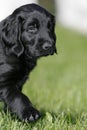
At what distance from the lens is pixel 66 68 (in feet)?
41.4

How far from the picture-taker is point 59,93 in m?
8.97

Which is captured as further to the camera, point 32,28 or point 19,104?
point 32,28

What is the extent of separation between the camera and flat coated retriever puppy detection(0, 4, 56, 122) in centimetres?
607

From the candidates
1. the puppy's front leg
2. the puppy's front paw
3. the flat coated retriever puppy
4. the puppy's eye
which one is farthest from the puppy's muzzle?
the puppy's front paw

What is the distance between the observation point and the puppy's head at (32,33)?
612 cm

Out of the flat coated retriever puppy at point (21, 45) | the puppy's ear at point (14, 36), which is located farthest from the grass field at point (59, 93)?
the puppy's ear at point (14, 36)

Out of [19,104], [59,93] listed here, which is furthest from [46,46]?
[59,93]

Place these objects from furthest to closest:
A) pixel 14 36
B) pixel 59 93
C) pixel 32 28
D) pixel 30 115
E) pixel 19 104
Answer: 1. pixel 59 93
2. pixel 14 36
3. pixel 32 28
4. pixel 19 104
5. pixel 30 115

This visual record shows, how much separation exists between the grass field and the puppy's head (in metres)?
0.69

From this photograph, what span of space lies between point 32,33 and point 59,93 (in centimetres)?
290

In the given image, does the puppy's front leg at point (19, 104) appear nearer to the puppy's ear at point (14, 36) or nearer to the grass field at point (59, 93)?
the grass field at point (59, 93)

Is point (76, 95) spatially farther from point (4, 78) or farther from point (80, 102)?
point (4, 78)

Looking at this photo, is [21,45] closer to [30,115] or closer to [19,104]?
[19,104]

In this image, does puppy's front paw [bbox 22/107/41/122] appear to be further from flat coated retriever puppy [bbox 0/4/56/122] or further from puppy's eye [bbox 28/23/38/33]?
puppy's eye [bbox 28/23/38/33]
